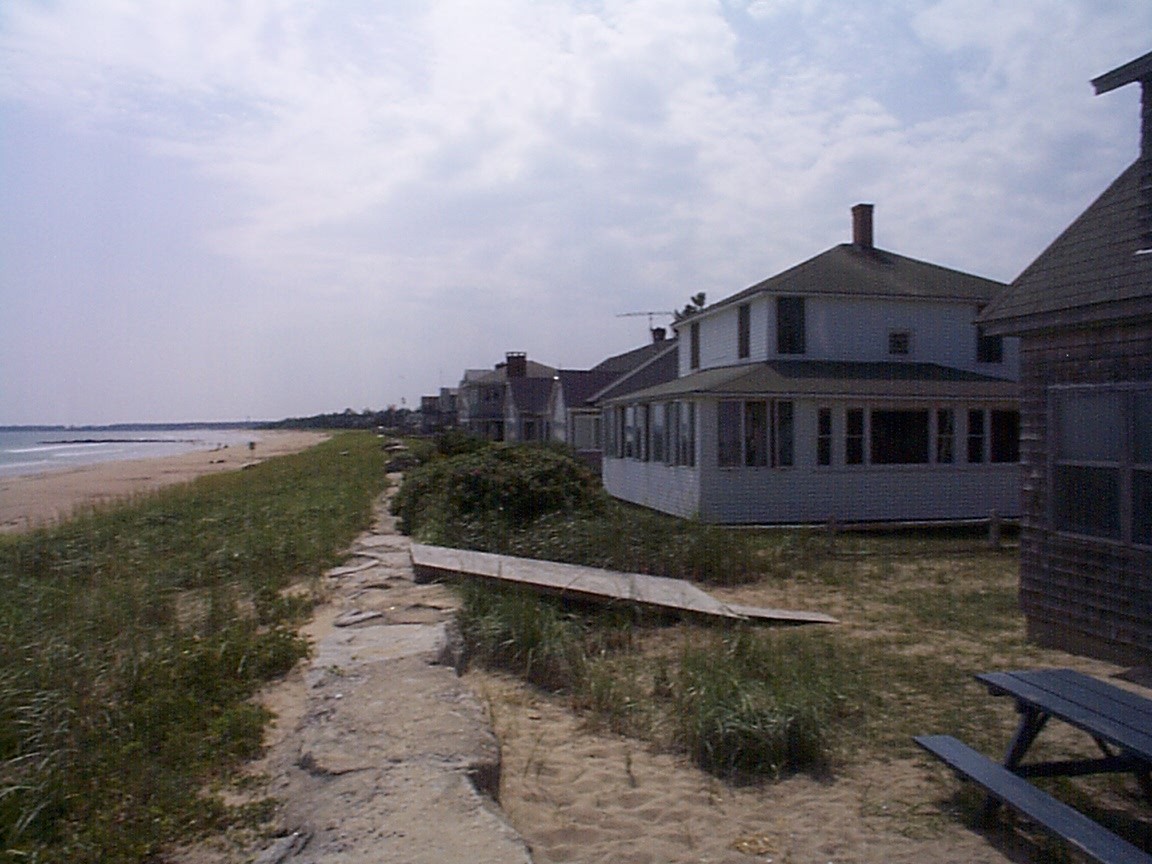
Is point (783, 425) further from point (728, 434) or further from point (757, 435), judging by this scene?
point (728, 434)

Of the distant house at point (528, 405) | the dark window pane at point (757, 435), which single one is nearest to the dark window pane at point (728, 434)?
the dark window pane at point (757, 435)

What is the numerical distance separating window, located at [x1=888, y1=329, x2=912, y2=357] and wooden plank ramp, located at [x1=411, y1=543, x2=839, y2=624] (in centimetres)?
1306

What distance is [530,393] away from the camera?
5503 cm

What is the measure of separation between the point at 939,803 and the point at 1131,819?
0.90m

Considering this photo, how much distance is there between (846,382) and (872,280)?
3.58 m

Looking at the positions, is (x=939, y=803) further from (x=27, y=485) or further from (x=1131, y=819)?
→ (x=27, y=485)

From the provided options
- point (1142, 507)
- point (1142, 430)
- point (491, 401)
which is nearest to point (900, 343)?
point (1142, 430)

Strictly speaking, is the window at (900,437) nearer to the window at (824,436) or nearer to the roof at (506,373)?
the window at (824,436)

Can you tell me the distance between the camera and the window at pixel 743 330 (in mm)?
23203

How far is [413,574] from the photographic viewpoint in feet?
37.9

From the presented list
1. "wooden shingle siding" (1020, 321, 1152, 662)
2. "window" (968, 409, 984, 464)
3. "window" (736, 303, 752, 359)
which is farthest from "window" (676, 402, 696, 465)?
"wooden shingle siding" (1020, 321, 1152, 662)

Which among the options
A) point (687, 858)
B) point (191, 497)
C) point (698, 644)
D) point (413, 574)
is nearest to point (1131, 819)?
point (687, 858)

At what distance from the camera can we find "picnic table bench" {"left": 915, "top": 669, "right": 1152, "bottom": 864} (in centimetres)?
430

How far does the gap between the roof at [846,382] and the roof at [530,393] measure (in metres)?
31.1
